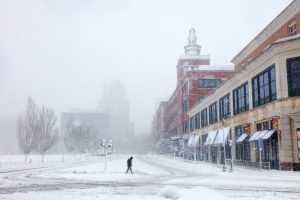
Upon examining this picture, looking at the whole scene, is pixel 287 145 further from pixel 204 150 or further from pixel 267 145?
pixel 204 150

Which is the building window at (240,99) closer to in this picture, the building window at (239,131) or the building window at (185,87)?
the building window at (239,131)

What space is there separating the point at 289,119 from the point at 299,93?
7.77ft

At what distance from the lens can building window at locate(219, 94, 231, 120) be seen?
56275 millimetres

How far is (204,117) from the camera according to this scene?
244 feet

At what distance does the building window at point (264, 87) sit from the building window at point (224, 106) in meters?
11.1

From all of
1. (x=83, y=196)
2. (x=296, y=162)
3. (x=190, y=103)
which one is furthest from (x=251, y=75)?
(x=190, y=103)

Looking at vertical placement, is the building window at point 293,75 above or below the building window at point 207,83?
below

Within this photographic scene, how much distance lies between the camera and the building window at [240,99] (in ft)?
156

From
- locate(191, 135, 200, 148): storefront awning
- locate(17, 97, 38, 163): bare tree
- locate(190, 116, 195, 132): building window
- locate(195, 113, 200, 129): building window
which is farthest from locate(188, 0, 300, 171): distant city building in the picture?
locate(17, 97, 38, 163): bare tree

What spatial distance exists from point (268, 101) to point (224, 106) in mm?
19807

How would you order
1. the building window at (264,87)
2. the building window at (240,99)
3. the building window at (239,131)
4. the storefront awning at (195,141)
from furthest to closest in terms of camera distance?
the storefront awning at (195,141) < the building window at (239,131) < the building window at (240,99) < the building window at (264,87)

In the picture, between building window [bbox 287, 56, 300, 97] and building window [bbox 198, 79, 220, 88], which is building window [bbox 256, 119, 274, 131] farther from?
building window [bbox 198, 79, 220, 88]

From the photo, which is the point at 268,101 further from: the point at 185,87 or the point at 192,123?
the point at 185,87

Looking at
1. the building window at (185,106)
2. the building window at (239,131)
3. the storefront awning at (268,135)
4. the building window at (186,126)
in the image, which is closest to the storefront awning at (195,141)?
the building window at (185,106)
